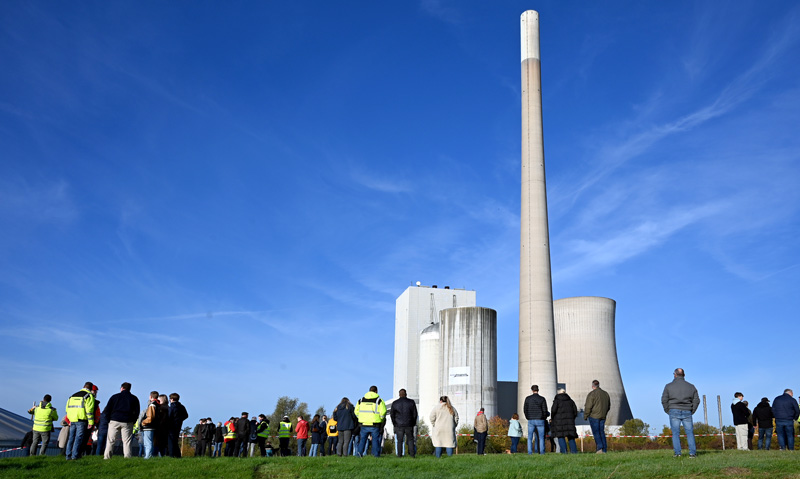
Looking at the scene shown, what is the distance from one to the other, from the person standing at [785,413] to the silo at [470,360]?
3727 centimetres

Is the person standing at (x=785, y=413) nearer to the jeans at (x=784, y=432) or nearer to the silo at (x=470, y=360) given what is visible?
the jeans at (x=784, y=432)

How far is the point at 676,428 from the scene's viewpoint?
12.6 m

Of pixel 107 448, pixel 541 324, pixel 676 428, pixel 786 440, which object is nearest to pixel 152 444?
pixel 107 448

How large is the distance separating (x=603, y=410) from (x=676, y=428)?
2679mm

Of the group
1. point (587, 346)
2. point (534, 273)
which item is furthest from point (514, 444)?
point (587, 346)

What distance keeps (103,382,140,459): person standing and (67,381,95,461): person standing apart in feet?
1.84

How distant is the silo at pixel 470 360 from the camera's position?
2089 inches

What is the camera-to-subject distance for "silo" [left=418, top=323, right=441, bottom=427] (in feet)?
191

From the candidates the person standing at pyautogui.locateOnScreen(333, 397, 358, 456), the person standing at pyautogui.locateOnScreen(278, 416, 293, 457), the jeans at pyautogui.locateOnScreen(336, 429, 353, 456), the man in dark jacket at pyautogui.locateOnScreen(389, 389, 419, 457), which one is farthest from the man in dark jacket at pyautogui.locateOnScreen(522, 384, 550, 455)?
the person standing at pyautogui.locateOnScreen(278, 416, 293, 457)

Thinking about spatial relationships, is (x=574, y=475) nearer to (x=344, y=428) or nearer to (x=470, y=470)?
(x=470, y=470)

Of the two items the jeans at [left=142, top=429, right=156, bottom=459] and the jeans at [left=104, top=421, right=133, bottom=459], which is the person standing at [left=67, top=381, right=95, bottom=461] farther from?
the jeans at [left=142, top=429, right=156, bottom=459]

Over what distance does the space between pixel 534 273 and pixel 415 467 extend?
31738 mm

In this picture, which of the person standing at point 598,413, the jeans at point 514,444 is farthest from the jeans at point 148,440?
the person standing at point 598,413

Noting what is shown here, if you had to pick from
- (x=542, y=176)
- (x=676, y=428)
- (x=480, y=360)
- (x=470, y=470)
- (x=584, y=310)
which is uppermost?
(x=542, y=176)
